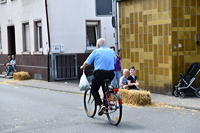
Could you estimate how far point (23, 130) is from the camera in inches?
319

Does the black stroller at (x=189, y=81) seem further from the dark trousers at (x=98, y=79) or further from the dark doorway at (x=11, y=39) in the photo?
the dark doorway at (x=11, y=39)

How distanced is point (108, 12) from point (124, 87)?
2.75 meters

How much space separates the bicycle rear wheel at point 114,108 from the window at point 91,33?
13.6 meters

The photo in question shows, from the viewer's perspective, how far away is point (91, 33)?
22.4m

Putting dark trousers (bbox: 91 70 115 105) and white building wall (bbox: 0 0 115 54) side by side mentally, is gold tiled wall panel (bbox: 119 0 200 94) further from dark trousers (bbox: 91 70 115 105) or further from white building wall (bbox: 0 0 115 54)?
white building wall (bbox: 0 0 115 54)

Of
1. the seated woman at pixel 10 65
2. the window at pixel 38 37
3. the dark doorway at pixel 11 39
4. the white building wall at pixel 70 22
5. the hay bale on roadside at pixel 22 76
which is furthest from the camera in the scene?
the dark doorway at pixel 11 39

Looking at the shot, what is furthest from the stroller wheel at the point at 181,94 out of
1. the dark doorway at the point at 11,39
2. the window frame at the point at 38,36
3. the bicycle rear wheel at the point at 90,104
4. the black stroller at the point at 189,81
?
the dark doorway at the point at 11,39

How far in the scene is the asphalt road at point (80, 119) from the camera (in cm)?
804

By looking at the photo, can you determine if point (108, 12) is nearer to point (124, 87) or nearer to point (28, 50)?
point (124, 87)

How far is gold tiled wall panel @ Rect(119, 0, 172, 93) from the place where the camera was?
13328 millimetres

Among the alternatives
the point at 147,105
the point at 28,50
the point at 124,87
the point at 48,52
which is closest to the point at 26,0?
the point at 28,50

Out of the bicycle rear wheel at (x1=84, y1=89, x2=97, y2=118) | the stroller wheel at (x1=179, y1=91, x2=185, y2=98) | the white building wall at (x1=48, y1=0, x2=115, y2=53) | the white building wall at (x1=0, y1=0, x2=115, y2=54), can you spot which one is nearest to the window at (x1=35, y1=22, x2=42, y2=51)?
the white building wall at (x1=0, y1=0, x2=115, y2=54)

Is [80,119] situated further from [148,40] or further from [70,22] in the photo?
[70,22]

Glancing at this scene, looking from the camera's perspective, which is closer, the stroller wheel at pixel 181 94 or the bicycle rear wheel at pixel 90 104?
the bicycle rear wheel at pixel 90 104
